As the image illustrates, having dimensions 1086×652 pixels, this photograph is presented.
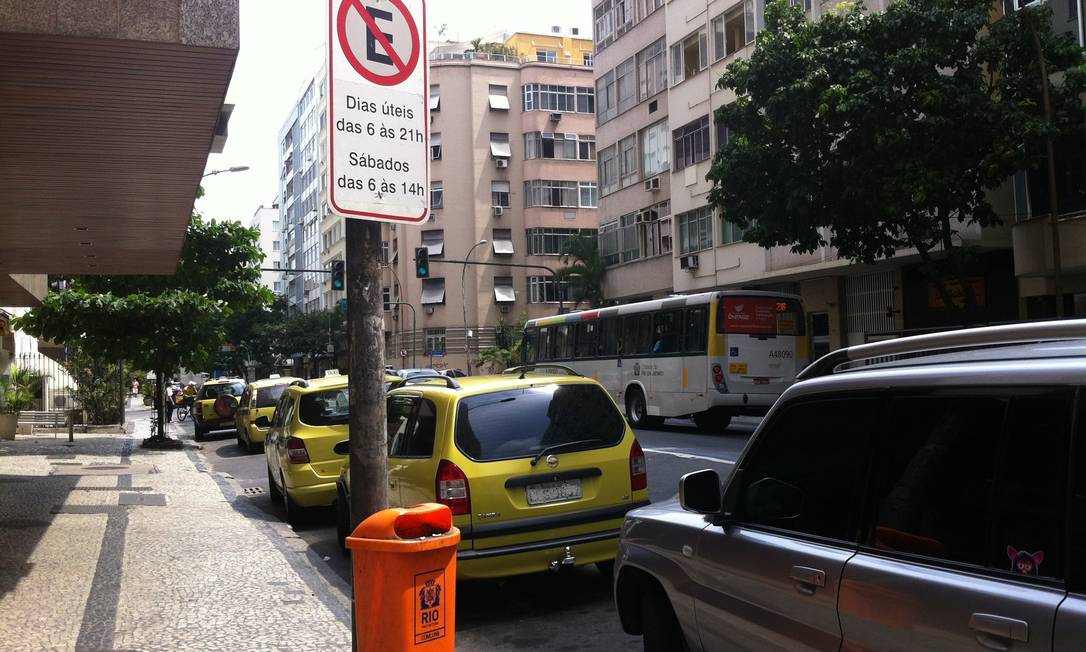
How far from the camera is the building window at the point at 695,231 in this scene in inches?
1339

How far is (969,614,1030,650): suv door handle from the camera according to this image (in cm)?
257

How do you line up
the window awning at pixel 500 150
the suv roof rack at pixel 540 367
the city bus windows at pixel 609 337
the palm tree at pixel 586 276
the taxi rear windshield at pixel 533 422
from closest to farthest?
the taxi rear windshield at pixel 533 422, the suv roof rack at pixel 540 367, the city bus windows at pixel 609 337, the palm tree at pixel 586 276, the window awning at pixel 500 150

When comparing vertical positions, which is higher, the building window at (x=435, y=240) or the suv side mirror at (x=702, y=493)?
the building window at (x=435, y=240)

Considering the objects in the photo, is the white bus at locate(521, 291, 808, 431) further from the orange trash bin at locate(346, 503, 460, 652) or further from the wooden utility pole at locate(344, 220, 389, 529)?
the orange trash bin at locate(346, 503, 460, 652)

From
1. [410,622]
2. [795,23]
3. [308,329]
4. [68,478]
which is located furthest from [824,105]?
[308,329]

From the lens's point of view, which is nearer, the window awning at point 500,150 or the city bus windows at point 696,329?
the city bus windows at point 696,329

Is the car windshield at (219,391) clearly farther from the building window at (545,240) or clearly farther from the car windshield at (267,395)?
the building window at (545,240)

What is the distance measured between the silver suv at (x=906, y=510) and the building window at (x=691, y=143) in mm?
30716

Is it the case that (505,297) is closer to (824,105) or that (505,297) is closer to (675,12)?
(675,12)

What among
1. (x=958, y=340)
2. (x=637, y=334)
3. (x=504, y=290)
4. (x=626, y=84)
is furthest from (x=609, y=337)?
(x=504, y=290)

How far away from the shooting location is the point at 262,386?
23.5 meters

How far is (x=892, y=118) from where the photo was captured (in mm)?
19547

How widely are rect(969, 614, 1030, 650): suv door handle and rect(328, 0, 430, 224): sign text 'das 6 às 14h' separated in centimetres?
251

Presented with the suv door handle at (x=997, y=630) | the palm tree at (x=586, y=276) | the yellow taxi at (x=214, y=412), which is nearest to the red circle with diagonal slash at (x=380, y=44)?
the suv door handle at (x=997, y=630)
